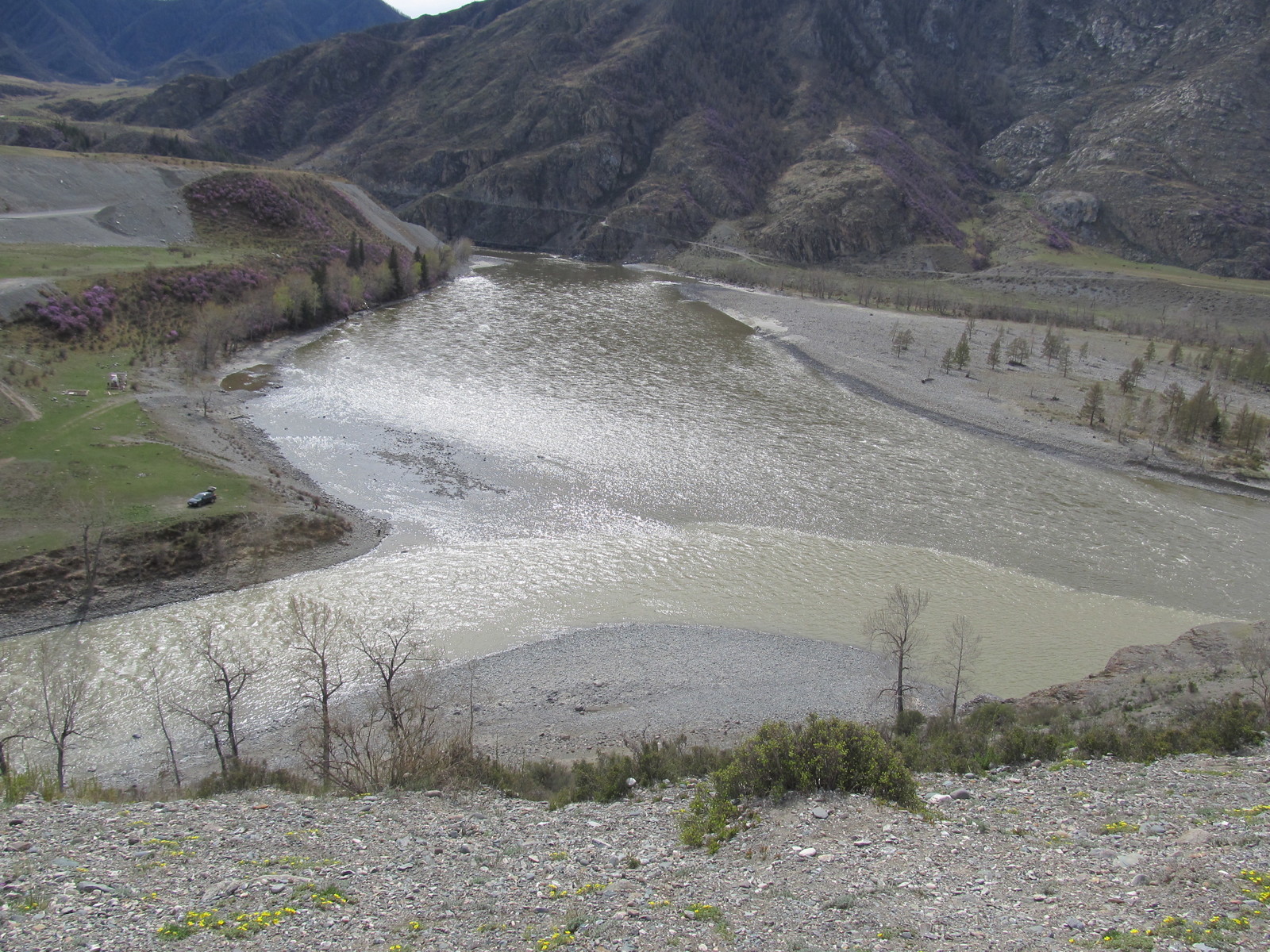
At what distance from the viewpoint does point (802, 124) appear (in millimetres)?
162250

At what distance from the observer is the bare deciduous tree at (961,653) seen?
26188 mm

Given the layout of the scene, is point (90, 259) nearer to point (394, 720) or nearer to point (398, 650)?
point (398, 650)

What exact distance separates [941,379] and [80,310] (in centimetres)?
6719

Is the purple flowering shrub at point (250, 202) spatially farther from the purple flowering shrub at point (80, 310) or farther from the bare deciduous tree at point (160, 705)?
the bare deciduous tree at point (160, 705)

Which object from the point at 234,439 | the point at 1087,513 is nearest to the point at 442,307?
the point at 234,439

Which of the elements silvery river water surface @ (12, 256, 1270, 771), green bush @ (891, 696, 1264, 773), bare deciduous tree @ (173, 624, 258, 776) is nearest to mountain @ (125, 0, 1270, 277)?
silvery river water surface @ (12, 256, 1270, 771)

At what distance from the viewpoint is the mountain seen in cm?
12925

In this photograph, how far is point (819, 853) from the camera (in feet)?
46.2

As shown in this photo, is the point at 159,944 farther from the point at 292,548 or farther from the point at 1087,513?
the point at 1087,513

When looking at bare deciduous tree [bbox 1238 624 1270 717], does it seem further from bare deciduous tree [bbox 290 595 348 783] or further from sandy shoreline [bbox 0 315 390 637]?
sandy shoreline [bbox 0 315 390 637]

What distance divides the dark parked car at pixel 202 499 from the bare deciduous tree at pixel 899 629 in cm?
2940

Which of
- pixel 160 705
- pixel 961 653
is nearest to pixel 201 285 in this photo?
pixel 160 705

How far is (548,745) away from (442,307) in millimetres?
73484

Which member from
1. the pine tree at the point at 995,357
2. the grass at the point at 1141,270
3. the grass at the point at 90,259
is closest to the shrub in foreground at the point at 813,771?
the pine tree at the point at 995,357
